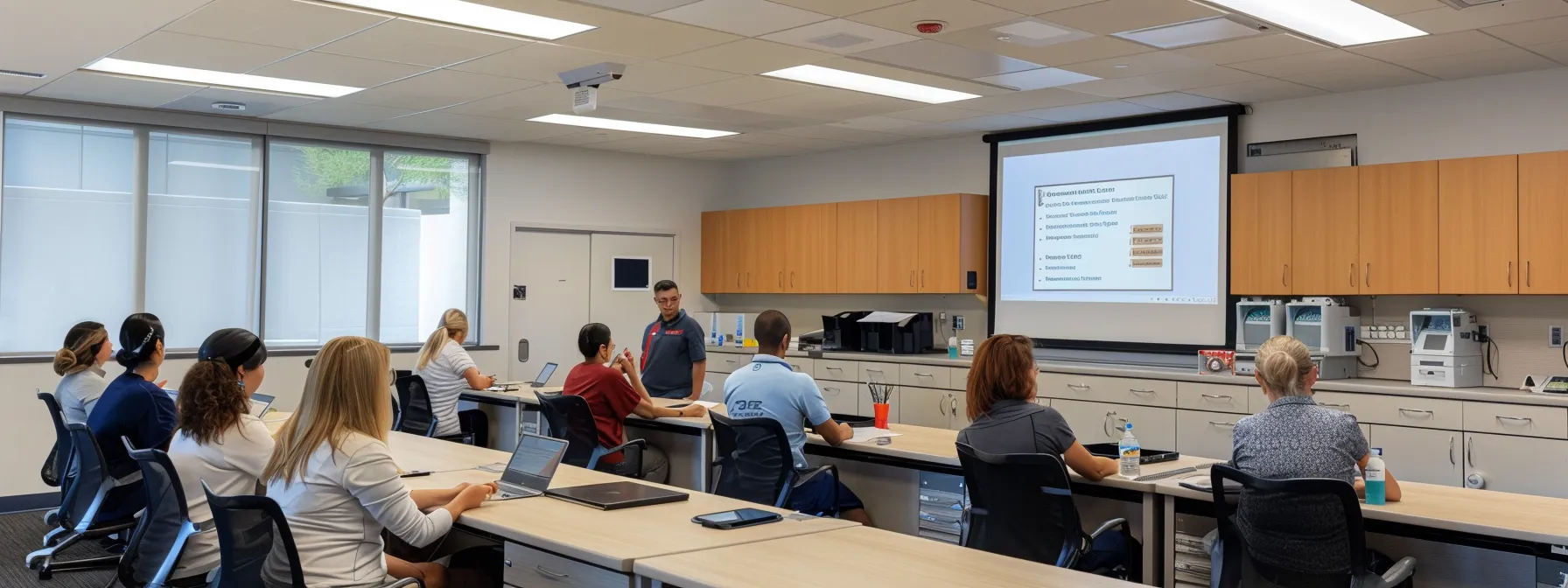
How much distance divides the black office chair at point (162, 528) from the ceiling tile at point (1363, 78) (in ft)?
18.5

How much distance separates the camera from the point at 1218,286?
7070mm

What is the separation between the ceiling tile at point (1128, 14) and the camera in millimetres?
4621

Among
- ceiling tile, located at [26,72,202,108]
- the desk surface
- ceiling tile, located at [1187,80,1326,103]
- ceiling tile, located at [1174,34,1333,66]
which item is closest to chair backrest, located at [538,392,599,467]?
the desk surface

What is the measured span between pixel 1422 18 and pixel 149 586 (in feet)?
17.1

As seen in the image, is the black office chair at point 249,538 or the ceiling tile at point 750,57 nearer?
the black office chair at point 249,538

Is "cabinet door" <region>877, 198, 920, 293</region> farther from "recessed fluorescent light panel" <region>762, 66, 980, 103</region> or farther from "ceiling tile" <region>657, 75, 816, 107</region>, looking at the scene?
"ceiling tile" <region>657, 75, 816, 107</region>

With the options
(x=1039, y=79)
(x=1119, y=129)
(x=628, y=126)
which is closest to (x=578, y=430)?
(x=1039, y=79)

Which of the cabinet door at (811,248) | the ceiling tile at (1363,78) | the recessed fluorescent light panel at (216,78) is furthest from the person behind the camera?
the cabinet door at (811,248)

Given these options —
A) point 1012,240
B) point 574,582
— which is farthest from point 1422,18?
point 574,582

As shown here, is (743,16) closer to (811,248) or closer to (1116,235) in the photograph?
(1116,235)

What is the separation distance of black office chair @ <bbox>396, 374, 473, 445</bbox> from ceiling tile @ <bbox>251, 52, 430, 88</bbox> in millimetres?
1688

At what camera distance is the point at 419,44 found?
5.42 metres

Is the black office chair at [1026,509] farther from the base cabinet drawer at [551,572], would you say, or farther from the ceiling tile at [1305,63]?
the ceiling tile at [1305,63]

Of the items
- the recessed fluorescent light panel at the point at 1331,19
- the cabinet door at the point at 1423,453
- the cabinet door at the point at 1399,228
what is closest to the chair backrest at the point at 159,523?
the recessed fluorescent light panel at the point at 1331,19
